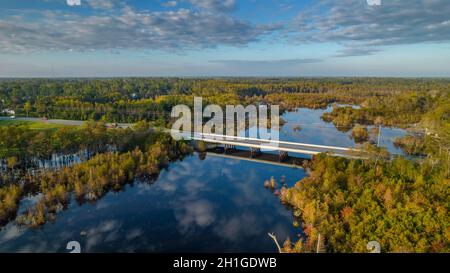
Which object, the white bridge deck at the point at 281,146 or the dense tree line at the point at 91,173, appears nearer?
the dense tree line at the point at 91,173

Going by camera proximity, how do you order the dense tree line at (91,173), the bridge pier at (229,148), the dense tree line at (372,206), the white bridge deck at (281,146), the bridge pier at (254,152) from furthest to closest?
the bridge pier at (229,148)
the bridge pier at (254,152)
the white bridge deck at (281,146)
the dense tree line at (91,173)
the dense tree line at (372,206)

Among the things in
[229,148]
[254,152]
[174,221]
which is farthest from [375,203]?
[229,148]

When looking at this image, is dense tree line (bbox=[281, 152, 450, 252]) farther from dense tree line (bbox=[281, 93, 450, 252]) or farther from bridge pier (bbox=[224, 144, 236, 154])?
bridge pier (bbox=[224, 144, 236, 154])

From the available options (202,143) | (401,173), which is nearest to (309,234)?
(401,173)

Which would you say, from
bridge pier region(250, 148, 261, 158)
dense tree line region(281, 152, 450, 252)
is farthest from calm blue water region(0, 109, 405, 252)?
bridge pier region(250, 148, 261, 158)

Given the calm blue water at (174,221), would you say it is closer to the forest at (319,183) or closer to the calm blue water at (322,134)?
the forest at (319,183)

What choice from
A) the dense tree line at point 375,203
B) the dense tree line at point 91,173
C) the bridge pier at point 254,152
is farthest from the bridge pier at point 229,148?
→ the dense tree line at point 375,203

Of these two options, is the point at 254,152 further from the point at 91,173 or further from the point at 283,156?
the point at 91,173

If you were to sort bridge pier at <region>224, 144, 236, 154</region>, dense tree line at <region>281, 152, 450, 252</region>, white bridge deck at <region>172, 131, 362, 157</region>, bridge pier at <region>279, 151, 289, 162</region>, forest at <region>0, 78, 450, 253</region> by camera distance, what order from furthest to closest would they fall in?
bridge pier at <region>224, 144, 236, 154</region>
bridge pier at <region>279, 151, 289, 162</region>
white bridge deck at <region>172, 131, 362, 157</region>
forest at <region>0, 78, 450, 253</region>
dense tree line at <region>281, 152, 450, 252</region>

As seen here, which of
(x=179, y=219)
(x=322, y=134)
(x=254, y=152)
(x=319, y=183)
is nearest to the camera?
(x=179, y=219)
